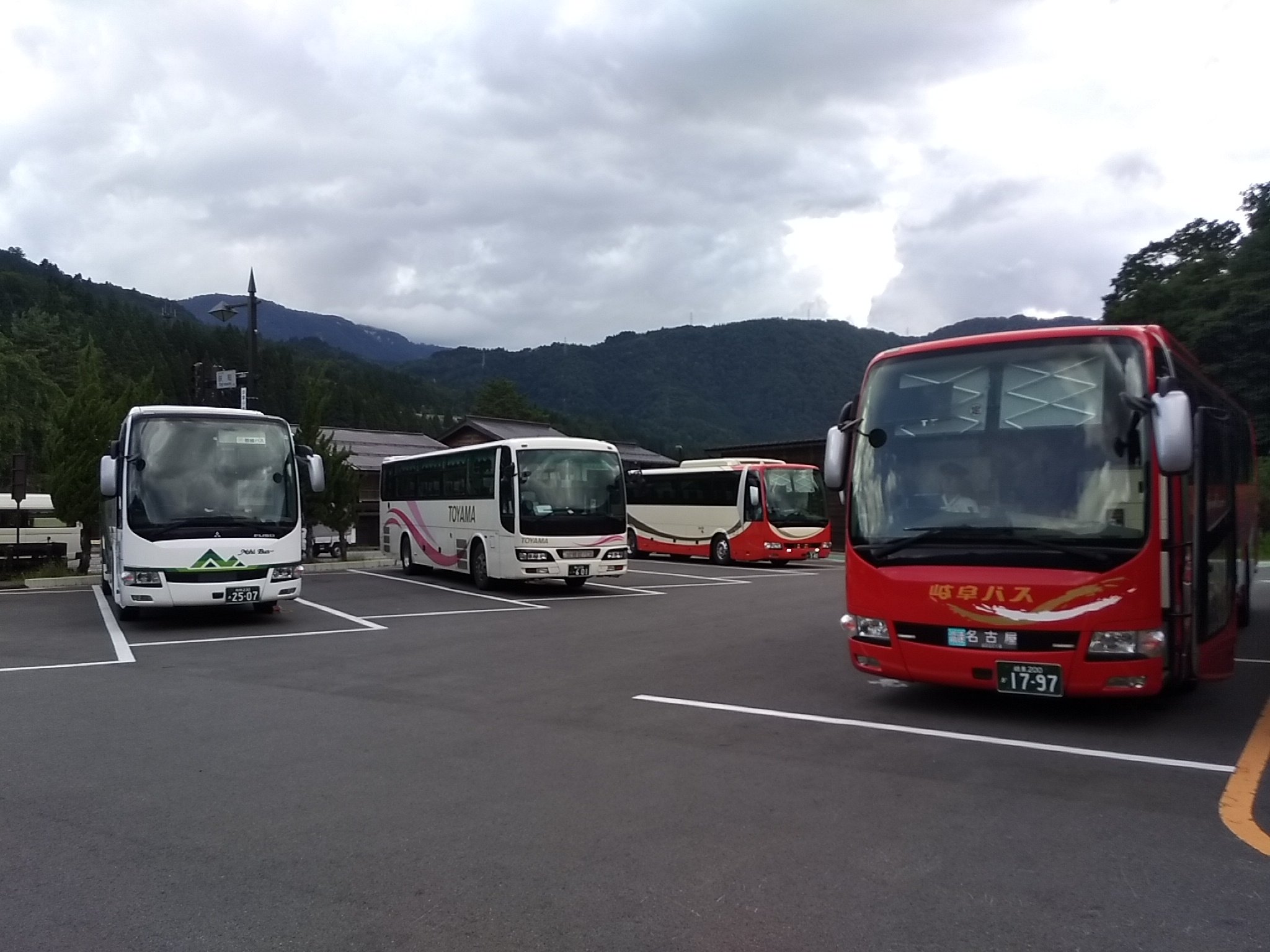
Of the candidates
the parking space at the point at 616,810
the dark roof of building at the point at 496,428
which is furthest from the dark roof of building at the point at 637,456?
the parking space at the point at 616,810

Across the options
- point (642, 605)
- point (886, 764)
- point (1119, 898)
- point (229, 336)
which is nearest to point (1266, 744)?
point (886, 764)

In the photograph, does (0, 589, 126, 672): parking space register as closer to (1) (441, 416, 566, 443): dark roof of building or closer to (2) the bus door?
(2) the bus door

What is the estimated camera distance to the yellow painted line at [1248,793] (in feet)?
16.1

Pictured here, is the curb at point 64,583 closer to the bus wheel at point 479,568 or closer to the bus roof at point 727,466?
the bus wheel at point 479,568

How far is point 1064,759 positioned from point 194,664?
8.51 m

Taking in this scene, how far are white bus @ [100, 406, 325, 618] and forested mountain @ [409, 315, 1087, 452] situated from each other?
76696 millimetres

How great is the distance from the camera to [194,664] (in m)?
11.0

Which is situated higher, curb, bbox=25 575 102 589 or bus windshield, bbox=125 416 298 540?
bus windshield, bbox=125 416 298 540

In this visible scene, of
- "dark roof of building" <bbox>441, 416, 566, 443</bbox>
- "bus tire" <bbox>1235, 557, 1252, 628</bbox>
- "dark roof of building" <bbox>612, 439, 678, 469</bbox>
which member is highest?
"dark roof of building" <bbox>441, 416, 566, 443</bbox>

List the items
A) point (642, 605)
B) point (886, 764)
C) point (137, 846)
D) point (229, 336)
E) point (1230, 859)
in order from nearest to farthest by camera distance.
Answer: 1. point (1230, 859)
2. point (137, 846)
3. point (886, 764)
4. point (642, 605)
5. point (229, 336)

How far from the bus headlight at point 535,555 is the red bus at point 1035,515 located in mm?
10429

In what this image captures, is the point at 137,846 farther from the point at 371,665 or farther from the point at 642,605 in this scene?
the point at 642,605

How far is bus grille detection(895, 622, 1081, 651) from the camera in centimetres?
695

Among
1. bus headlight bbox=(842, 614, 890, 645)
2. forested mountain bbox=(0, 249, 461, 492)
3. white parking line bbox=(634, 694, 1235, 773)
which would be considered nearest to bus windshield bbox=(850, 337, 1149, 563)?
bus headlight bbox=(842, 614, 890, 645)
